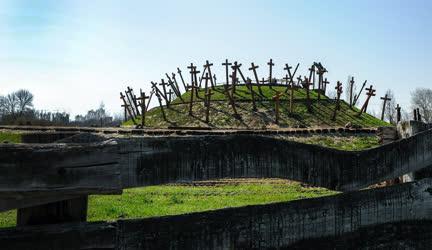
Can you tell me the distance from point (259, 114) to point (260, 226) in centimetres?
4004

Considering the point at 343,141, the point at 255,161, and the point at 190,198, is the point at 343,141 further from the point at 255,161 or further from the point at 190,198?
the point at 255,161

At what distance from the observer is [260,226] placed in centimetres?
333

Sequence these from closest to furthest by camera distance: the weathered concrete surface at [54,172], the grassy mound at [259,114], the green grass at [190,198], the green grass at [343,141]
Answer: the weathered concrete surface at [54,172] < the green grass at [190,198] < the green grass at [343,141] < the grassy mound at [259,114]

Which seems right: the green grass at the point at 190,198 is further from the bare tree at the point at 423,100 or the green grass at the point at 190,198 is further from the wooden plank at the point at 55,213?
the bare tree at the point at 423,100

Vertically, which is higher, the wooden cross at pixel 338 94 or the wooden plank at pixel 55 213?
the wooden cross at pixel 338 94

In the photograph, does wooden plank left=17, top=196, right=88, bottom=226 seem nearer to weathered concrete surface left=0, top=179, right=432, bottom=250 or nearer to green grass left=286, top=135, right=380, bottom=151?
weathered concrete surface left=0, top=179, right=432, bottom=250

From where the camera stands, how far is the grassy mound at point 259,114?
41094 millimetres

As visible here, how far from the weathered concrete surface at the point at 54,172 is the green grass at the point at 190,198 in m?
6.37

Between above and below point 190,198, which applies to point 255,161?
above

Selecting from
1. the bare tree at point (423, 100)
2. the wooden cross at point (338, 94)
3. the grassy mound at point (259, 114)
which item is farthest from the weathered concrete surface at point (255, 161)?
the bare tree at point (423, 100)

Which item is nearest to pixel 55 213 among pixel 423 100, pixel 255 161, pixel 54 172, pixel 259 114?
pixel 54 172

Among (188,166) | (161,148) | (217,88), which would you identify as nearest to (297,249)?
(188,166)

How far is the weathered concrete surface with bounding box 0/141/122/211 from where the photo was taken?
8.77 ft

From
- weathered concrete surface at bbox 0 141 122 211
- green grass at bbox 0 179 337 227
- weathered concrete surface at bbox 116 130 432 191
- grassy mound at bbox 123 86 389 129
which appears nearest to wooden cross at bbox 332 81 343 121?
grassy mound at bbox 123 86 389 129
